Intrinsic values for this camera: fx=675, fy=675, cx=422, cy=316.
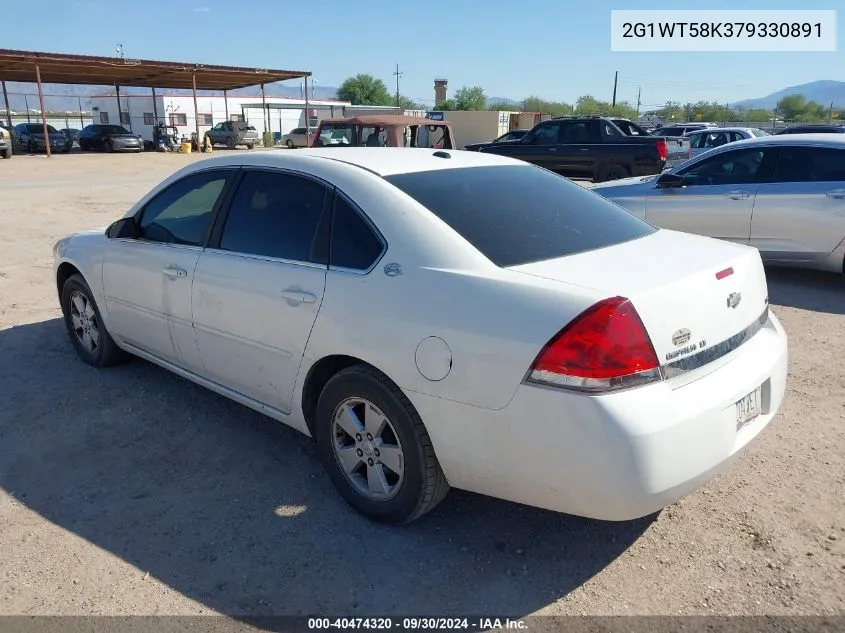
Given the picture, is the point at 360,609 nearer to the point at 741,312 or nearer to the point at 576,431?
the point at 576,431

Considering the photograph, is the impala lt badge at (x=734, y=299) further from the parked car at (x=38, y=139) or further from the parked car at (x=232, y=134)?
the parked car at (x=232, y=134)

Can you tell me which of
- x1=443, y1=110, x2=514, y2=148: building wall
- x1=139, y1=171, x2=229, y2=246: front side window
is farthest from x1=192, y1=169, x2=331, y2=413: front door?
x1=443, y1=110, x2=514, y2=148: building wall

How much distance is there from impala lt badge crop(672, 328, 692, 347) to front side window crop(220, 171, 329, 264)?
1.59 metres

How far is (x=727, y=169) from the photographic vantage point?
7.77m

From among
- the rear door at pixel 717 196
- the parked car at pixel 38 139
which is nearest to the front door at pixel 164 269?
the rear door at pixel 717 196

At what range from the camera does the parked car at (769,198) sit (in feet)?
23.0

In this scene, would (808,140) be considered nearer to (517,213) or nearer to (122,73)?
(517,213)

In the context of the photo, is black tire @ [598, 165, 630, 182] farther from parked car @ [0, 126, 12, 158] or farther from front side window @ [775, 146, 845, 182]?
parked car @ [0, 126, 12, 158]

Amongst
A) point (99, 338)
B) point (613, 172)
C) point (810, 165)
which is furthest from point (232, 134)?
point (99, 338)

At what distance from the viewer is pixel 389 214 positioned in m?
2.97

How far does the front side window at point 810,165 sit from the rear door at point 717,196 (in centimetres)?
14

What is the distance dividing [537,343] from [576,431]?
13.1 inches

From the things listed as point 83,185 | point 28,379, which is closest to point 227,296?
point 28,379

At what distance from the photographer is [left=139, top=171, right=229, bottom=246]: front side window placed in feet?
12.8
